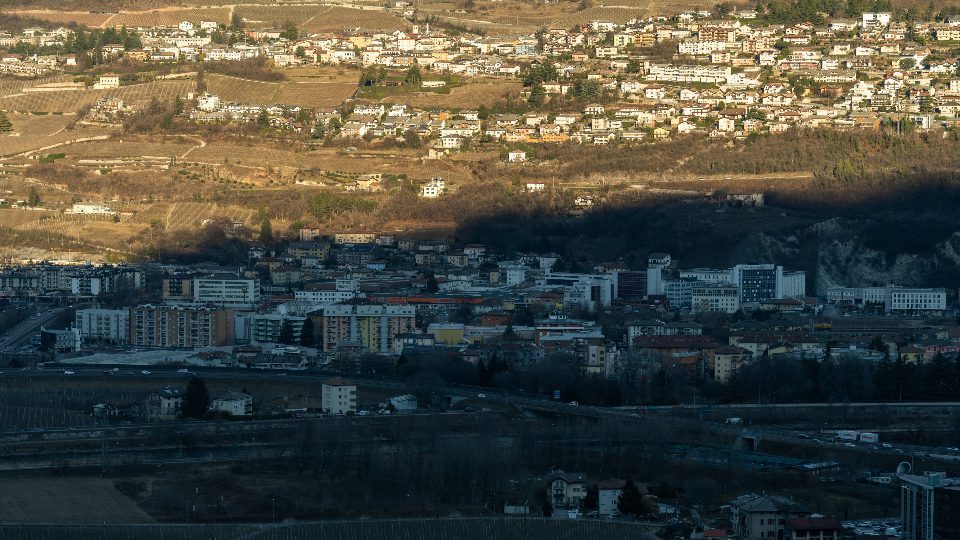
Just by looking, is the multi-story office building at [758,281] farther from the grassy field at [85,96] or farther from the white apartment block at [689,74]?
the grassy field at [85,96]

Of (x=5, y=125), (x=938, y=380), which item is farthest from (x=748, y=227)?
(x=5, y=125)

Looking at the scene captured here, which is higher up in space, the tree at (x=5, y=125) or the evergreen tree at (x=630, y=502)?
the tree at (x=5, y=125)

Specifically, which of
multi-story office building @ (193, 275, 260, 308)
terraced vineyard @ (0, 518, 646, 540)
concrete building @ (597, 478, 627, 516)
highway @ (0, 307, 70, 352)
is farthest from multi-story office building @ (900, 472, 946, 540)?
multi-story office building @ (193, 275, 260, 308)

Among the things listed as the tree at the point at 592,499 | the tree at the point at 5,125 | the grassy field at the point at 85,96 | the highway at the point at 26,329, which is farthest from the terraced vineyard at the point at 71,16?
the tree at the point at 592,499

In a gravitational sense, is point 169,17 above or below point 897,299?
→ above

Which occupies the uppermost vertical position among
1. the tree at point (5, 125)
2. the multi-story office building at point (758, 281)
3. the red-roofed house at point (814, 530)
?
the tree at point (5, 125)

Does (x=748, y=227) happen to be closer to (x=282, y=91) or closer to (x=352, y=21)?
(x=282, y=91)

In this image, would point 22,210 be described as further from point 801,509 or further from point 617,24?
point 801,509
